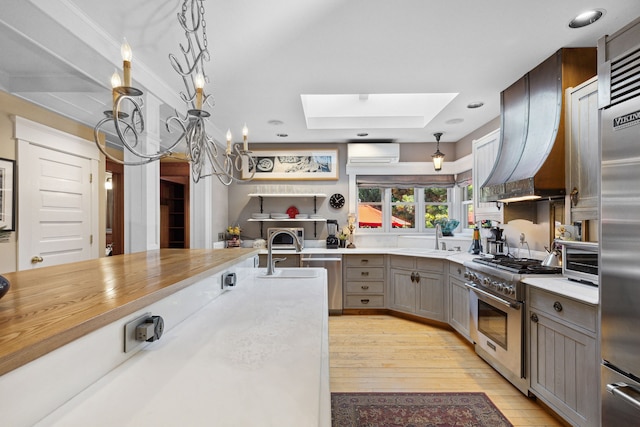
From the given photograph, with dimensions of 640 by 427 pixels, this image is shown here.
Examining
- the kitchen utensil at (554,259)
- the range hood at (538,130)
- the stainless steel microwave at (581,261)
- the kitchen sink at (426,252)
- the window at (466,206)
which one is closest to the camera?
the stainless steel microwave at (581,261)

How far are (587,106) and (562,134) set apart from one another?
0.25 metres

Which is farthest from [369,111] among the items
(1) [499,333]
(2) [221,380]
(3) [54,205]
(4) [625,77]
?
(2) [221,380]

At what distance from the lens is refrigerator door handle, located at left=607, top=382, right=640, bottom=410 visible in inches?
52.1

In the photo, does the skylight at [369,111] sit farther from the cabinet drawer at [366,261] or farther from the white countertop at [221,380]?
the white countertop at [221,380]

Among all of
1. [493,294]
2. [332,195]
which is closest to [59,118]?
[332,195]

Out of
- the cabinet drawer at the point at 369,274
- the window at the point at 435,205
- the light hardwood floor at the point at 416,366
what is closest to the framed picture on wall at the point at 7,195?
the light hardwood floor at the point at 416,366

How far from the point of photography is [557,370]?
6.61ft

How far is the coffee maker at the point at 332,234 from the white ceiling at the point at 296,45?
2.14 metres

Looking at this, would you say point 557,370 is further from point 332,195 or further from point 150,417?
point 332,195

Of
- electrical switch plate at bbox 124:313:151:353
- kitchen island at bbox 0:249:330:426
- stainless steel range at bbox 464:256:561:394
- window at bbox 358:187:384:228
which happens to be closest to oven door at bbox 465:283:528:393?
stainless steel range at bbox 464:256:561:394

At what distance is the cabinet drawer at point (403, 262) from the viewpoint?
163 inches

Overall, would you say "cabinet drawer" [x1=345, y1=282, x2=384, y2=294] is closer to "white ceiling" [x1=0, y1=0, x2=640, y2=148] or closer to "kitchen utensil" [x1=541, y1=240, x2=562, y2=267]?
"kitchen utensil" [x1=541, y1=240, x2=562, y2=267]

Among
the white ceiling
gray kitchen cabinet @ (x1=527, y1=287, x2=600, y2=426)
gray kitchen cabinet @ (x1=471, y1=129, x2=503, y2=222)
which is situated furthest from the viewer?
gray kitchen cabinet @ (x1=471, y1=129, x2=503, y2=222)

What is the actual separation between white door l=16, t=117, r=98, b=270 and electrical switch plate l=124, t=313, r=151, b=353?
2.89 meters
